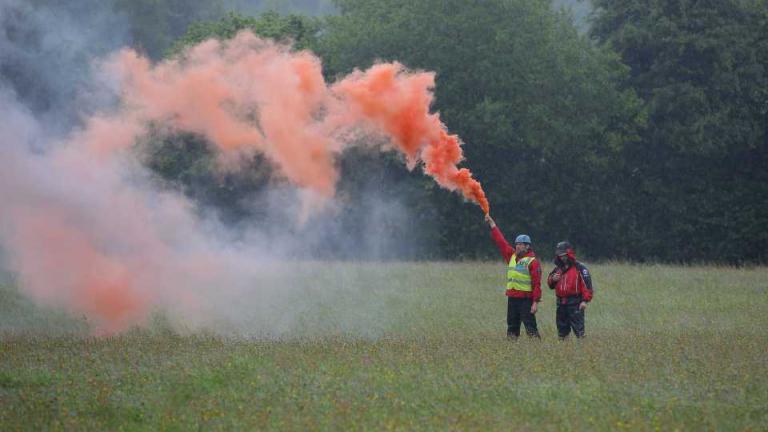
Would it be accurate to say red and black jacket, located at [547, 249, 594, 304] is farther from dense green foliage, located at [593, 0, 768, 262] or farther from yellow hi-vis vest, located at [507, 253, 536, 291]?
dense green foliage, located at [593, 0, 768, 262]

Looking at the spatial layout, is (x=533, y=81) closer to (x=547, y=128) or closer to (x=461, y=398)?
(x=547, y=128)

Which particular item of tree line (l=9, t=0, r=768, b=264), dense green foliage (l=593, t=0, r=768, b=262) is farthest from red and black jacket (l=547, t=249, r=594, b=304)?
dense green foliage (l=593, t=0, r=768, b=262)

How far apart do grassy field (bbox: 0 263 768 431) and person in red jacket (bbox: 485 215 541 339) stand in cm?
48

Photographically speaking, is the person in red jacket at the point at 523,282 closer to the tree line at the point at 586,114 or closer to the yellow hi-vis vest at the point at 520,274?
the yellow hi-vis vest at the point at 520,274

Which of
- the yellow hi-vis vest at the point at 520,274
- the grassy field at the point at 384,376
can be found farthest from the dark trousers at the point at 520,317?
the grassy field at the point at 384,376

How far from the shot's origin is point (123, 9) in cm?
4047

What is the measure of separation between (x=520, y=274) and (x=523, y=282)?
13 centimetres

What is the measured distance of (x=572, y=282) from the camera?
1673cm

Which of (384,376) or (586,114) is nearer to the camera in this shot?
(384,376)

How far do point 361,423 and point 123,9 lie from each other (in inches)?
1276

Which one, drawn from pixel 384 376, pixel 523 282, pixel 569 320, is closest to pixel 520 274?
pixel 523 282

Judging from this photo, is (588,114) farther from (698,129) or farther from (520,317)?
(520,317)

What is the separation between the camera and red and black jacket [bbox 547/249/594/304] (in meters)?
16.7

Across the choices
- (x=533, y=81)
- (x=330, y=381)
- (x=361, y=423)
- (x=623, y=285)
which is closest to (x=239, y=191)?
(x=623, y=285)
